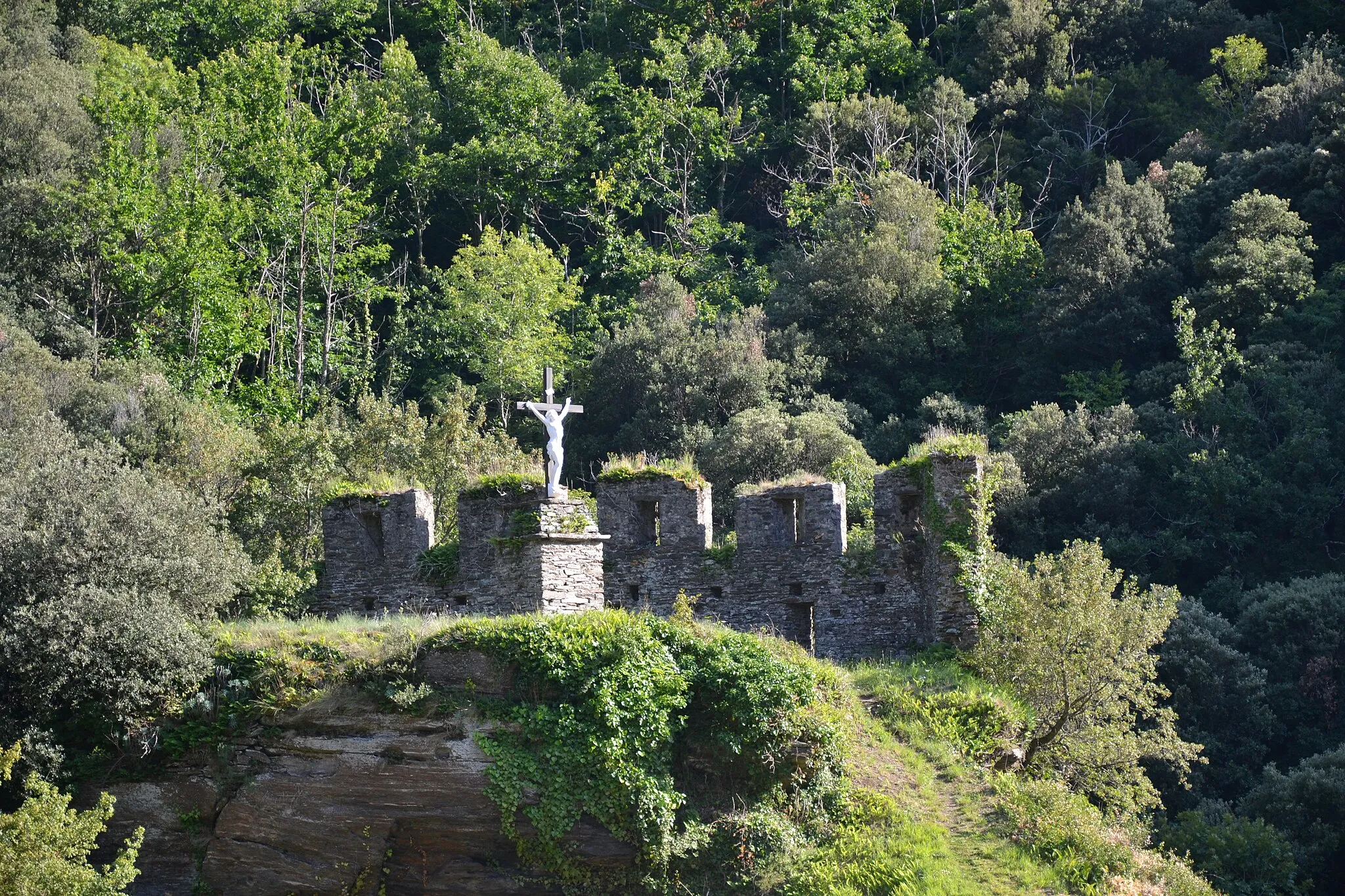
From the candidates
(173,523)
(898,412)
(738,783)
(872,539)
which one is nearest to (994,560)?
(872,539)

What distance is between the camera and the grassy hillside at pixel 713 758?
79.0ft

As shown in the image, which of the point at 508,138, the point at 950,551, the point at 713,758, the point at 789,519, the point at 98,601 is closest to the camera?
the point at 713,758

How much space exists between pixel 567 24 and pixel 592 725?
138 feet

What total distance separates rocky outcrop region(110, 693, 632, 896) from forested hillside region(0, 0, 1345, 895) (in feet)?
5.51

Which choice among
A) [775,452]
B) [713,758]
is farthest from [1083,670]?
[775,452]

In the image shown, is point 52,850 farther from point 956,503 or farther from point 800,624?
point 956,503

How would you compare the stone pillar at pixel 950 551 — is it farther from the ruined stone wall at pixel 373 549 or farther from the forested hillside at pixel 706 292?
the ruined stone wall at pixel 373 549

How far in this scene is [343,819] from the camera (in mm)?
25172

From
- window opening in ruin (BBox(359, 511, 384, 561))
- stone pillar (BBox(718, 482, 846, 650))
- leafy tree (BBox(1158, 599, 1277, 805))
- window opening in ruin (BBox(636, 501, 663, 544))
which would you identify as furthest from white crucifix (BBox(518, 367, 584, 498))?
leafy tree (BBox(1158, 599, 1277, 805))

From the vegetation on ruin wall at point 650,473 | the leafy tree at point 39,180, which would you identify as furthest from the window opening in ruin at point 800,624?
the leafy tree at point 39,180

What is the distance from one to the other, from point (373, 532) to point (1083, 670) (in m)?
12.3

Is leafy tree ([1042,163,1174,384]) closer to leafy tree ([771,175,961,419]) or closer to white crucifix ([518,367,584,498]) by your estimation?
leafy tree ([771,175,961,419])

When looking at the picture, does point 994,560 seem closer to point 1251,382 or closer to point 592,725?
point 592,725

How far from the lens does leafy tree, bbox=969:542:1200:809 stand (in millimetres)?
26281
